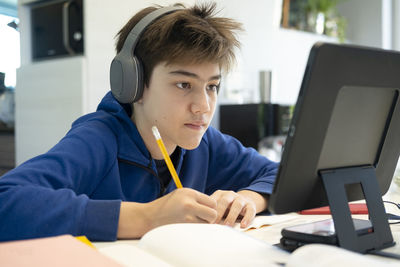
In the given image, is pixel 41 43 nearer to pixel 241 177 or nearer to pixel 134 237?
pixel 241 177

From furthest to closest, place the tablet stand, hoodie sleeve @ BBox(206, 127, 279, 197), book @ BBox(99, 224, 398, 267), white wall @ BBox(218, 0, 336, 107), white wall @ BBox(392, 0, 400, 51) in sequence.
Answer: white wall @ BBox(392, 0, 400, 51), white wall @ BBox(218, 0, 336, 107), hoodie sleeve @ BBox(206, 127, 279, 197), the tablet stand, book @ BBox(99, 224, 398, 267)

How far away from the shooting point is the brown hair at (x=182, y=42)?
0.87 metres

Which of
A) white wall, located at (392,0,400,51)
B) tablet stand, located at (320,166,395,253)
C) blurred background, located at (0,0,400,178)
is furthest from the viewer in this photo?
white wall, located at (392,0,400,51)

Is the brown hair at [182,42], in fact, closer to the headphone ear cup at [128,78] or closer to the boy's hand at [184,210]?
the headphone ear cup at [128,78]

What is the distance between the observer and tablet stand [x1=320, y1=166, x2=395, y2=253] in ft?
1.68

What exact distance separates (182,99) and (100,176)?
0.24 m

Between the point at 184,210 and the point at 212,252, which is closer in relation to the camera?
the point at 212,252

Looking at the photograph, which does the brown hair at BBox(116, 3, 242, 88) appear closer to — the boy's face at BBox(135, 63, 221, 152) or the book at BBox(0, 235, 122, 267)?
the boy's face at BBox(135, 63, 221, 152)

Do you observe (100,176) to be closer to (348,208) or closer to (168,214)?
(168,214)

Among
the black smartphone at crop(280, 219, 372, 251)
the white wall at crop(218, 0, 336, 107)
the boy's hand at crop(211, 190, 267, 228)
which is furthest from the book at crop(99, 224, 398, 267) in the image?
the white wall at crop(218, 0, 336, 107)

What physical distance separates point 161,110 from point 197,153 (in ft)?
0.80

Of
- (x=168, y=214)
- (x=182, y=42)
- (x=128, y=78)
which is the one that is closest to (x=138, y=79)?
(x=128, y=78)

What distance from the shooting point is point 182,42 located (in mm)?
876

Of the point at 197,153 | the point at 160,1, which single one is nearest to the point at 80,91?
the point at 160,1
